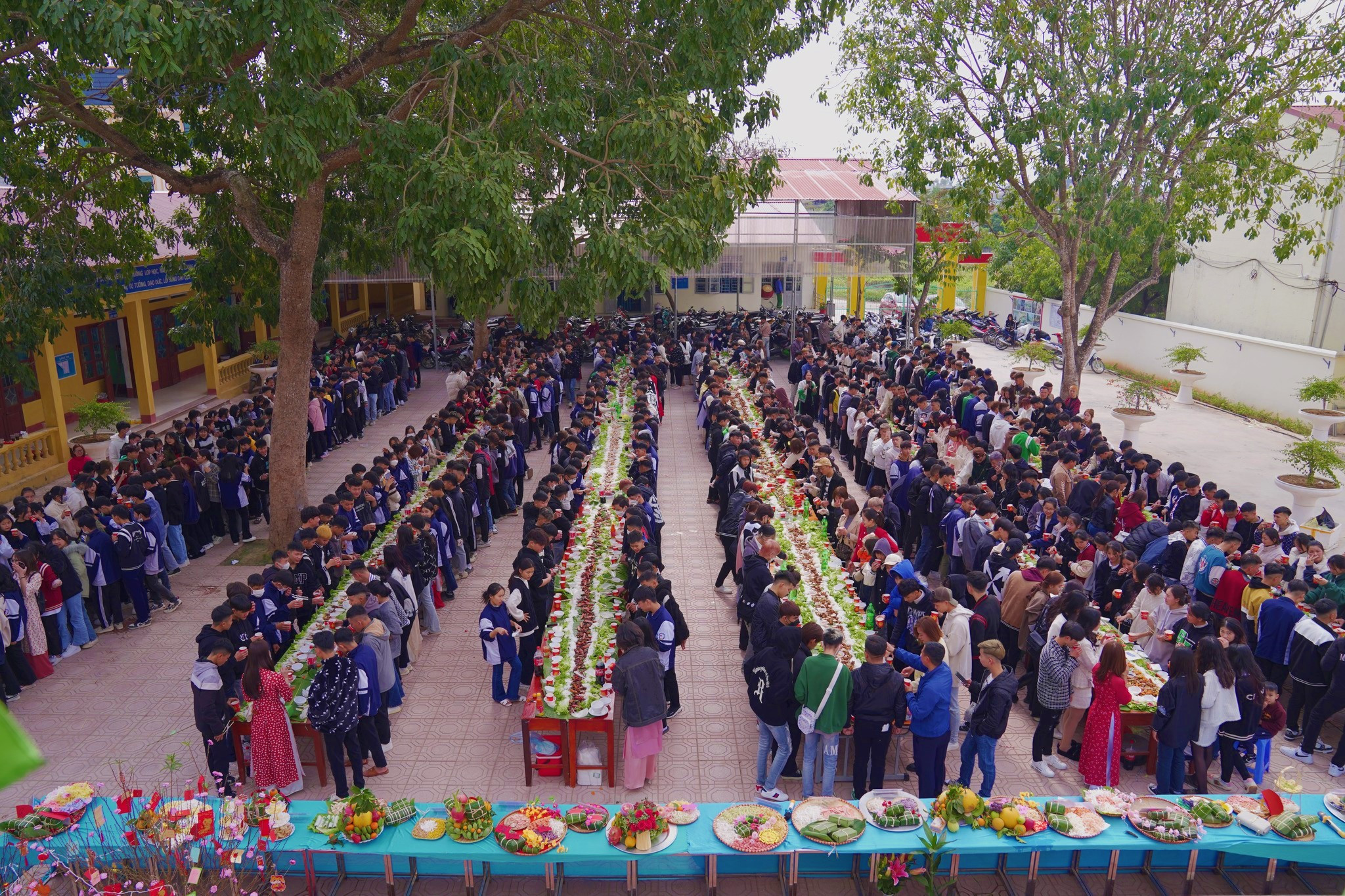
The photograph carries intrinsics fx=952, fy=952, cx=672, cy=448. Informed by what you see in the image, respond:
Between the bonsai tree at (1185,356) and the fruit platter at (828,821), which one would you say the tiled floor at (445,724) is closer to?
the fruit platter at (828,821)

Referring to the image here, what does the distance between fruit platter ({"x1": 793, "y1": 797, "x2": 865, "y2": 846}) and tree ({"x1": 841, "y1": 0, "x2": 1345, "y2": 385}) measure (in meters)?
12.7

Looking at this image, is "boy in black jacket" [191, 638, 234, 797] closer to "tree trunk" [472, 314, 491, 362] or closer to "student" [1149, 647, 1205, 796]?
"student" [1149, 647, 1205, 796]

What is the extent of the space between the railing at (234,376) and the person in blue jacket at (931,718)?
19.0 meters

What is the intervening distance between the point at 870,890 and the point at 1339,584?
5.30 metres

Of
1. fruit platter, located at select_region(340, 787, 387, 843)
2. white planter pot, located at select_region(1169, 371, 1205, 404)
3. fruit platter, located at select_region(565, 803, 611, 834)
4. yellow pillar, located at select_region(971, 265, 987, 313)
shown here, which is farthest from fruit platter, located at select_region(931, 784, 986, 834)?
yellow pillar, located at select_region(971, 265, 987, 313)

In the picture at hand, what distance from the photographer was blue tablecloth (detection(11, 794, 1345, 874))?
5.93 m

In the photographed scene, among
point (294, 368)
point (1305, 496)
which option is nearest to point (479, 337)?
point (294, 368)

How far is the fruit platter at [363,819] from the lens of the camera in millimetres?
5996

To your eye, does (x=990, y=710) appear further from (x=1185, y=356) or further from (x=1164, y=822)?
(x=1185, y=356)

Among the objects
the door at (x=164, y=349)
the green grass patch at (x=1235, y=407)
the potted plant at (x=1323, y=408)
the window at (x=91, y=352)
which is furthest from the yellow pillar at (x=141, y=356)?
the green grass patch at (x=1235, y=407)

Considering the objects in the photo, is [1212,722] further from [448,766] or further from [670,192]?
[670,192]

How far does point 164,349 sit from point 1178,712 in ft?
74.6

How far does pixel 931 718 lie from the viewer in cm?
678

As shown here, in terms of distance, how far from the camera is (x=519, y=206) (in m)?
10.6
